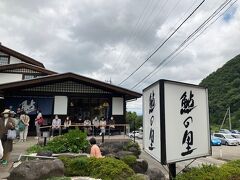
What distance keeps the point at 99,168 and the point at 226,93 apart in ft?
262

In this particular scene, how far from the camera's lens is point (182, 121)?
4730 mm

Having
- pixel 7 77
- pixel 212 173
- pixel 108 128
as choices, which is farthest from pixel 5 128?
pixel 7 77

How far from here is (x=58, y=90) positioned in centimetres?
1952

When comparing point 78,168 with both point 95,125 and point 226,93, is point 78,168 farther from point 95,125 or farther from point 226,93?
point 226,93

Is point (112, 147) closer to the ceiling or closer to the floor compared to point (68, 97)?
closer to the floor

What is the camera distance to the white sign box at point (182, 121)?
4496 millimetres

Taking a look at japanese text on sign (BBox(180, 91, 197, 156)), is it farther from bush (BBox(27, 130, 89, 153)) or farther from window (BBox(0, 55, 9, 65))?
window (BBox(0, 55, 9, 65))

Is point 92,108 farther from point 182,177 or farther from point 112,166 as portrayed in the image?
point 182,177

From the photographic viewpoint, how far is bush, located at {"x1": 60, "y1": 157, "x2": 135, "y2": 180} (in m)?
6.30

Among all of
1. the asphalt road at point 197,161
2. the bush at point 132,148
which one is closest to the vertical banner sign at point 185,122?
the asphalt road at point 197,161

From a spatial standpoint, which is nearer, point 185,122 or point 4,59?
point 185,122

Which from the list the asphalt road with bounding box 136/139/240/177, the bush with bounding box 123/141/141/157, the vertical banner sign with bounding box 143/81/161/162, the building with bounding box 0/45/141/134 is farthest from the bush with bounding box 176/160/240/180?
the building with bounding box 0/45/141/134

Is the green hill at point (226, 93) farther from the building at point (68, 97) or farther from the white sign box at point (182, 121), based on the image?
the white sign box at point (182, 121)

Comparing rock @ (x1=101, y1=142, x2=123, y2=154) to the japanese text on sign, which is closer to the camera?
the japanese text on sign
